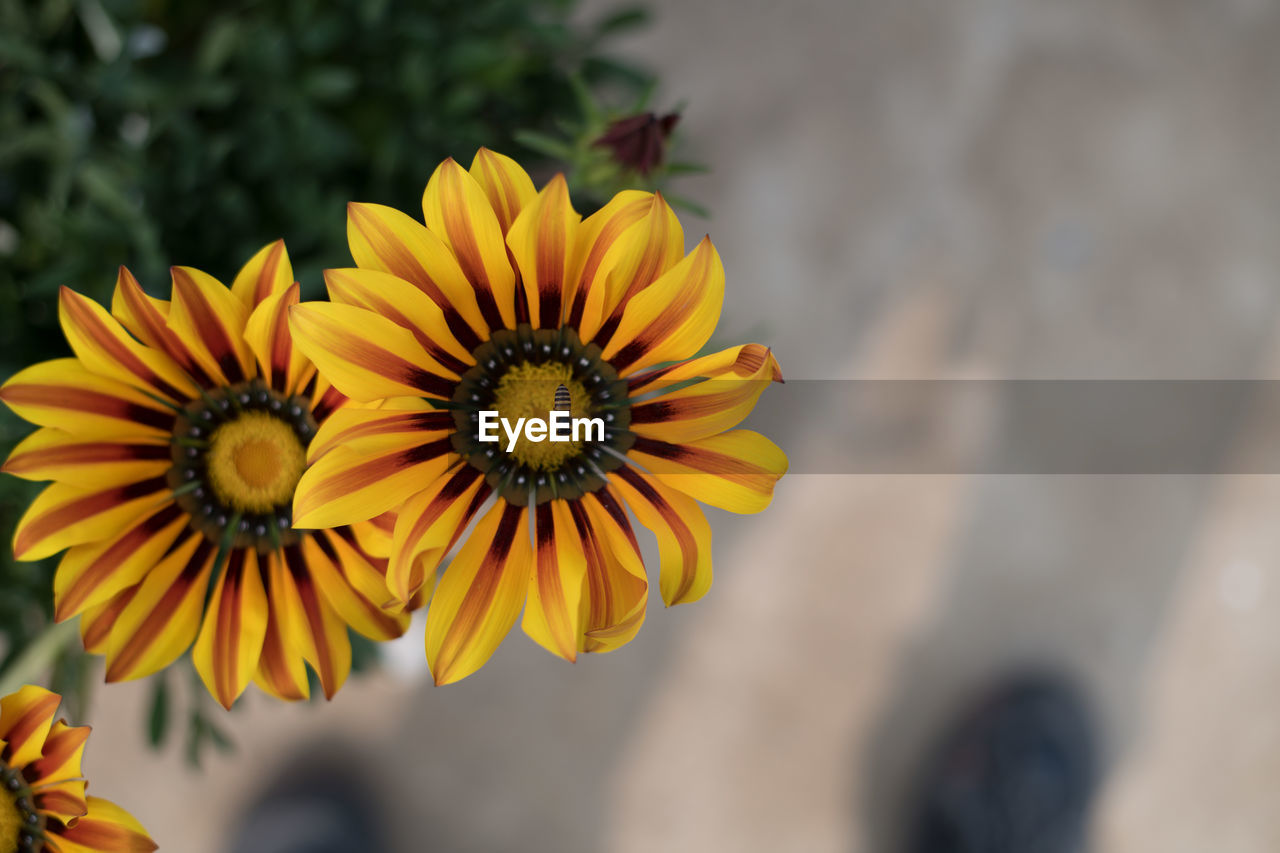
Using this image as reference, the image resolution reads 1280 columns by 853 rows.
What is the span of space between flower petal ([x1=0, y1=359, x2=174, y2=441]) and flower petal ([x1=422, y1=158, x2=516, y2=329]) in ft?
0.82

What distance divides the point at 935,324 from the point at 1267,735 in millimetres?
1138

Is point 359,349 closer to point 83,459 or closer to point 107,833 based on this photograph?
point 83,459

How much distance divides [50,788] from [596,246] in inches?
18.5

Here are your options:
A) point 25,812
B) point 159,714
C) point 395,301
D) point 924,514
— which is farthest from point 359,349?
point 924,514

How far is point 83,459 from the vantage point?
548 millimetres

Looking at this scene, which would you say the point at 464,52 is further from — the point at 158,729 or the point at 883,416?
the point at 883,416

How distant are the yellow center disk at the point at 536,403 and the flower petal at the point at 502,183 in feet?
0.36

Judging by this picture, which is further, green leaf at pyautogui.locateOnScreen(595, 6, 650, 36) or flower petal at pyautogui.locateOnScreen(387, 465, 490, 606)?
green leaf at pyautogui.locateOnScreen(595, 6, 650, 36)

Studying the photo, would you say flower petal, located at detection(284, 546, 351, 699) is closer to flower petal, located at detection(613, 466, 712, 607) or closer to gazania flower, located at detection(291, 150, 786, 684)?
gazania flower, located at detection(291, 150, 786, 684)

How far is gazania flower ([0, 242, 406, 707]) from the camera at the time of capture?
1.72ft

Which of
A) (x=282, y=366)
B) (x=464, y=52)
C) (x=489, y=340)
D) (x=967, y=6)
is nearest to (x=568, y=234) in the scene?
(x=489, y=340)

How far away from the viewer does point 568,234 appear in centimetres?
49

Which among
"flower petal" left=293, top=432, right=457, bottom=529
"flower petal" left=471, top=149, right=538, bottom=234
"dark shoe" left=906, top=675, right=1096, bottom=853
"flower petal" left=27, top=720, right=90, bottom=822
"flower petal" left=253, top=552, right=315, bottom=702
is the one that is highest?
"flower petal" left=471, top=149, right=538, bottom=234

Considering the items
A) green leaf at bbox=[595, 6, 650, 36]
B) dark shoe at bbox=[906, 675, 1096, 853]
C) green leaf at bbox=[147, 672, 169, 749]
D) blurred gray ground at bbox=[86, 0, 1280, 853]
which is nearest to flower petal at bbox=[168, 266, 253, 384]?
green leaf at bbox=[147, 672, 169, 749]
